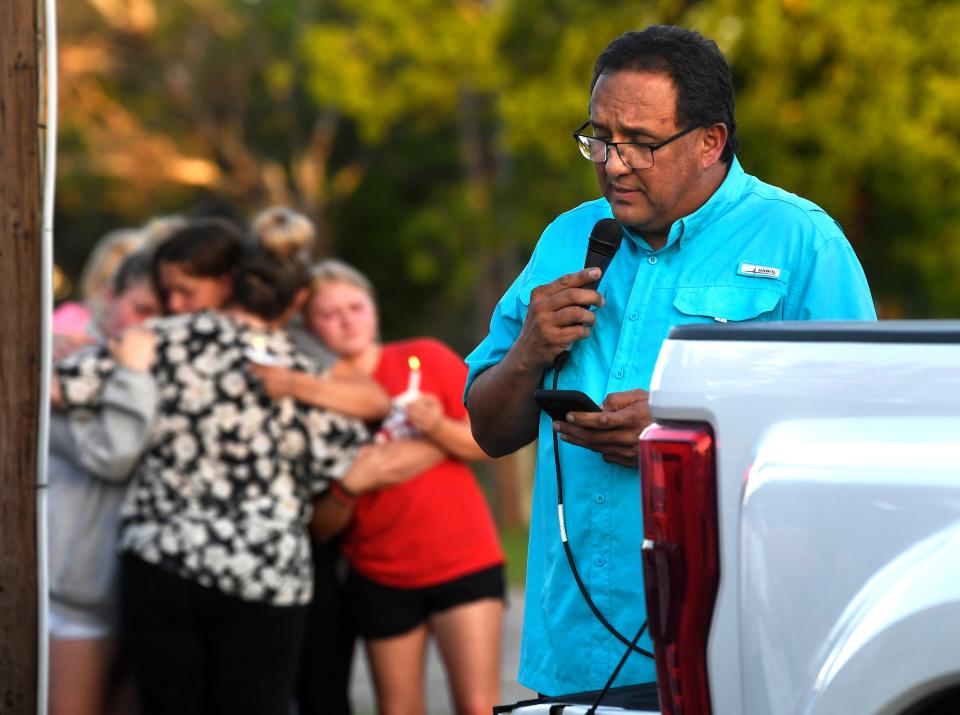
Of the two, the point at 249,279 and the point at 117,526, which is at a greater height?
the point at 249,279

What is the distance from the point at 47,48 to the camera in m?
4.10

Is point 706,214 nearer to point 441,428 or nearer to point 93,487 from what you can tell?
point 441,428

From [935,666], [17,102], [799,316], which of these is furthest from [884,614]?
[17,102]

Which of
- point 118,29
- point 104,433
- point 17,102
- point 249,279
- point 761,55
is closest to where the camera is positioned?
point 17,102

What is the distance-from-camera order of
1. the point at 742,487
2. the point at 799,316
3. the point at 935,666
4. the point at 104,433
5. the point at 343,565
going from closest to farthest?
the point at 935,666
the point at 742,487
the point at 799,316
the point at 104,433
the point at 343,565

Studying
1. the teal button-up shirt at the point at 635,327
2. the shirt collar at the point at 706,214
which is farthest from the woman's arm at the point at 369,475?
the shirt collar at the point at 706,214

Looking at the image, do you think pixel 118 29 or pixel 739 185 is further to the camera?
pixel 118 29

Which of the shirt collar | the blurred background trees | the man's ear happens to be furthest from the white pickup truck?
the blurred background trees

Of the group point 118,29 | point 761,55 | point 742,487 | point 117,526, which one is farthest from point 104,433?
point 118,29

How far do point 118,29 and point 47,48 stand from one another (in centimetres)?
2519

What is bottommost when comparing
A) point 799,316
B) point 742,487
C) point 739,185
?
point 742,487

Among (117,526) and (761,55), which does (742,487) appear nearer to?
(117,526)

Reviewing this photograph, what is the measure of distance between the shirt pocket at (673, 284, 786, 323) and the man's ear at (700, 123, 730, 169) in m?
0.29

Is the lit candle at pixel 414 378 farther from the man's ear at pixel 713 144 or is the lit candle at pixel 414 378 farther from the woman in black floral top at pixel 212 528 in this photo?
the man's ear at pixel 713 144
